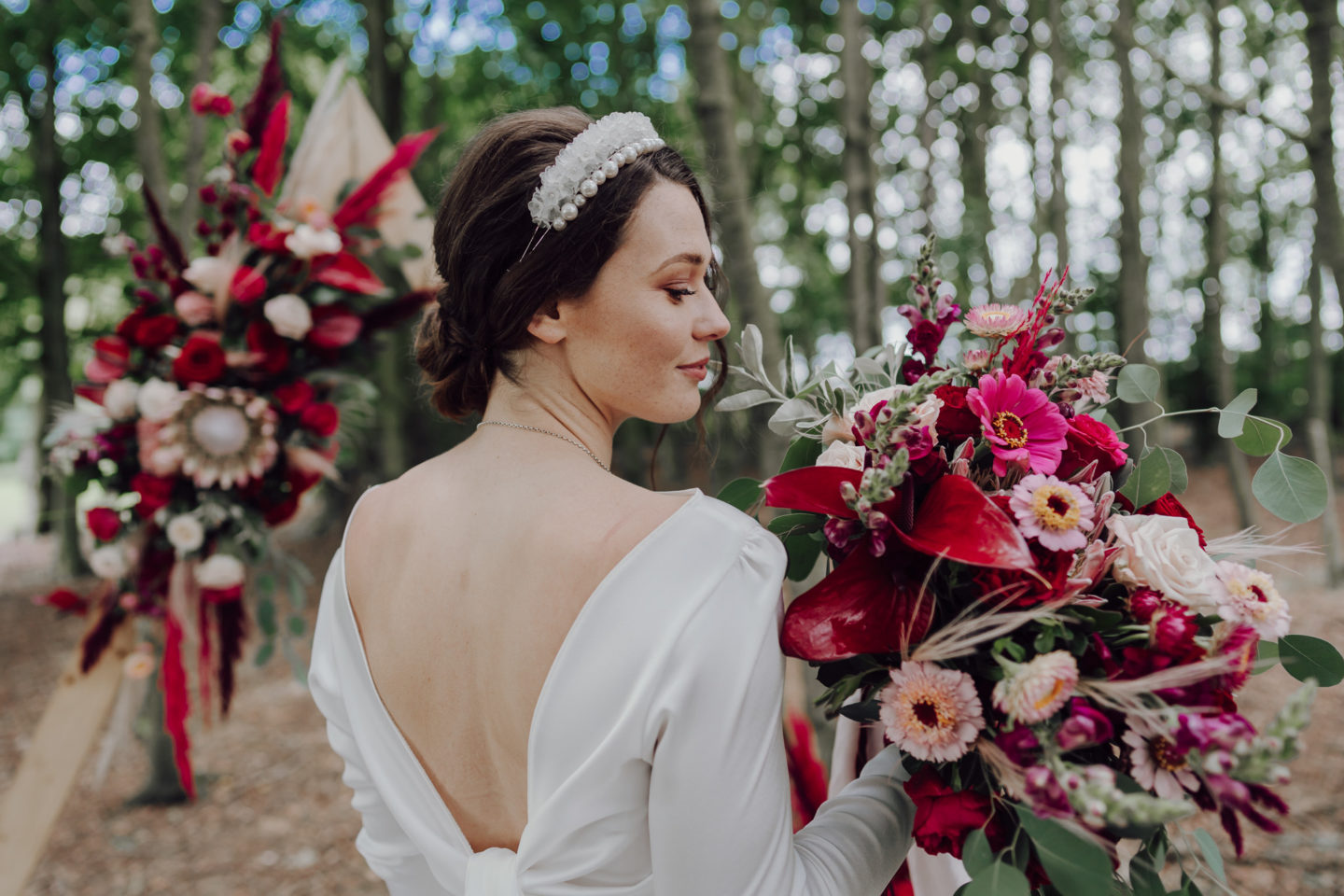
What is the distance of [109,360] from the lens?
2.58 m

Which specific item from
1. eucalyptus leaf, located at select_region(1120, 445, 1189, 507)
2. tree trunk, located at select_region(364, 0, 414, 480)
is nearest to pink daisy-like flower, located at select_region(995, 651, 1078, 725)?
eucalyptus leaf, located at select_region(1120, 445, 1189, 507)

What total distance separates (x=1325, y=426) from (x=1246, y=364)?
11625 mm

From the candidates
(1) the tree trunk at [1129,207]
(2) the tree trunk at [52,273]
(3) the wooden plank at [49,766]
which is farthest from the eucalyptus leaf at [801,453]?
(2) the tree trunk at [52,273]

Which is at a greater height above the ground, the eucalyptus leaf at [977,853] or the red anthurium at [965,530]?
the red anthurium at [965,530]

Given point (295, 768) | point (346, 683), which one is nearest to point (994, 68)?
point (295, 768)

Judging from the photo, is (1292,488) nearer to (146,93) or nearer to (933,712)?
(933,712)

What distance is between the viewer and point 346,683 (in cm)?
146

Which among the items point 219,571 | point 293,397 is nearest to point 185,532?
point 219,571

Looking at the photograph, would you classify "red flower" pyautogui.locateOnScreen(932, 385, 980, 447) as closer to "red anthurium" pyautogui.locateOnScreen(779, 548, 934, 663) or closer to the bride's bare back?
"red anthurium" pyautogui.locateOnScreen(779, 548, 934, 663)

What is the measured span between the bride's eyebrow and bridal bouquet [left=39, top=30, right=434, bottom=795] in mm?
1657

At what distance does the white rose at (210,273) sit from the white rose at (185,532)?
0.70 m

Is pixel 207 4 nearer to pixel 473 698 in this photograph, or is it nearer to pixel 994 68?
pixel 473 698

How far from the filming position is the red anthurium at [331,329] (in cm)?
271

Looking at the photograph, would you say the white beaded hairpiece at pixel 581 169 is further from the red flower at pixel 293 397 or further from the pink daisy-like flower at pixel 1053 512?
the red flower at pixel 293 397
